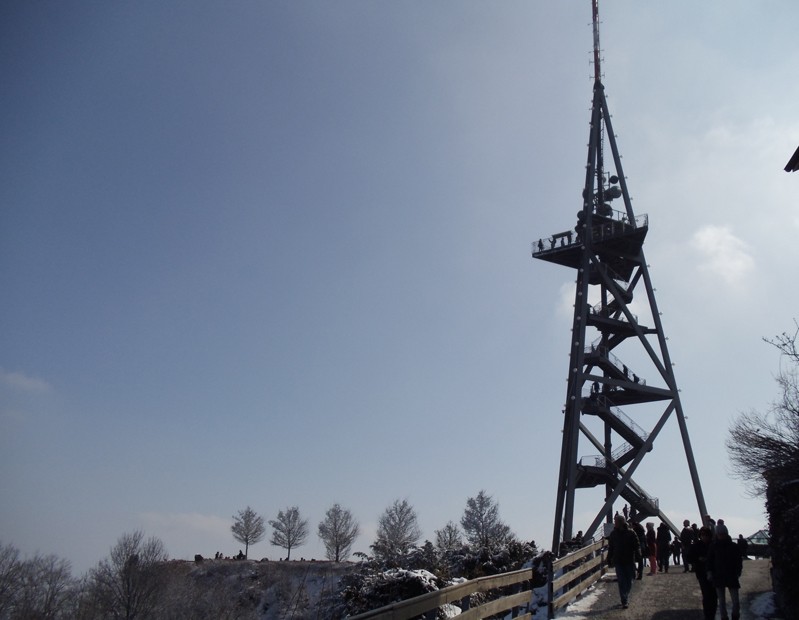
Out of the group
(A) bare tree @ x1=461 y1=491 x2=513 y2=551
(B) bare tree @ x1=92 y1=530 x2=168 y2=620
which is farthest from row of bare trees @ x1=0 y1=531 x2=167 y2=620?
(A) bare tree @ x1=461 y1=491 x2=513 y2=551

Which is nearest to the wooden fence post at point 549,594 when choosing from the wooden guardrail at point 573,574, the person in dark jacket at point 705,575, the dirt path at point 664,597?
the wooden guardrail at point 573,574

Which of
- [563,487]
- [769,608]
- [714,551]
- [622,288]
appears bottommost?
[769,608]

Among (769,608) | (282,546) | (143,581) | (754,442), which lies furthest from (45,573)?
(769,608)

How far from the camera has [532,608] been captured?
10.1 meters

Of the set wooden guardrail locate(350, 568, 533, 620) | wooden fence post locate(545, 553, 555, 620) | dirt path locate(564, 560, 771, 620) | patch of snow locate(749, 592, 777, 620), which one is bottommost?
patch of snow locate(749, 592, 777, 620)

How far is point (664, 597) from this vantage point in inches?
508

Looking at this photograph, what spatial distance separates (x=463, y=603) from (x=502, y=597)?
3.07 m

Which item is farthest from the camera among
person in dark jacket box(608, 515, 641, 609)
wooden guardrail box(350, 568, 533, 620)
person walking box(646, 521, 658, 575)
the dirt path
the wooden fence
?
person walking box(646, 521, 658, 575)

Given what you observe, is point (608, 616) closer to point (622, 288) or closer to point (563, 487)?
point (563, 487)

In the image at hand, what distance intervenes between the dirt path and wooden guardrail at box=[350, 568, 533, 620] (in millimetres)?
2459

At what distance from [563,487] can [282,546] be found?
53.3 meters

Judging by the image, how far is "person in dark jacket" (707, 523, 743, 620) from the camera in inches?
378

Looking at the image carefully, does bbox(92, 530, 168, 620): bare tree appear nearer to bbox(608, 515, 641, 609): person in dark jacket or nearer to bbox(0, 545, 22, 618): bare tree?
bbox(0, 545, 22, 618): bare tree

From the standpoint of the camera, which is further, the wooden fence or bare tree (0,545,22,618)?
bare tree (0,545,22,618)
